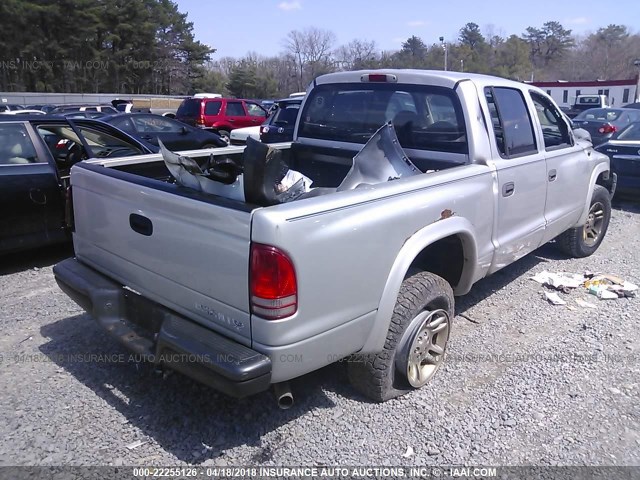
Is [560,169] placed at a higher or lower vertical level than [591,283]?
higher

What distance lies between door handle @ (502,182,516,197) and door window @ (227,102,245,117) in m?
16.3

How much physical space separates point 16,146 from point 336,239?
14.9ft

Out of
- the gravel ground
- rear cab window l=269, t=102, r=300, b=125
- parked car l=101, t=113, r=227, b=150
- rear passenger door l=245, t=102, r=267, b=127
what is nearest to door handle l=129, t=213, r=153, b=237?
the gravel ground

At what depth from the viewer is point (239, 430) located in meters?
2.99

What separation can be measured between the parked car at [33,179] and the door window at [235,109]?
1335 centimetres

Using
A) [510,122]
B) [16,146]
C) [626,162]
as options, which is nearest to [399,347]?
[510,122]

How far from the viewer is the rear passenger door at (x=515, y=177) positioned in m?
3.87

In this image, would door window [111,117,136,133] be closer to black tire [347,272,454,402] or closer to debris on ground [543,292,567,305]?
debris on ground [543,292,567,305]

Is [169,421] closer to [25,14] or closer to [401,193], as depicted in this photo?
[401,193]

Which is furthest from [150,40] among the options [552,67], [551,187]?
[552,67]

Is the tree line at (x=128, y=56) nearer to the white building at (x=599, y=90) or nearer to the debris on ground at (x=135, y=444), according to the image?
the white building at (x=599, y=90)

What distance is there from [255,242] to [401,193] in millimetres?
946

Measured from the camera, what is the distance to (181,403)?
3223 millimetres

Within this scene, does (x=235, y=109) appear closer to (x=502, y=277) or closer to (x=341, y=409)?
(x=502, y=277)
